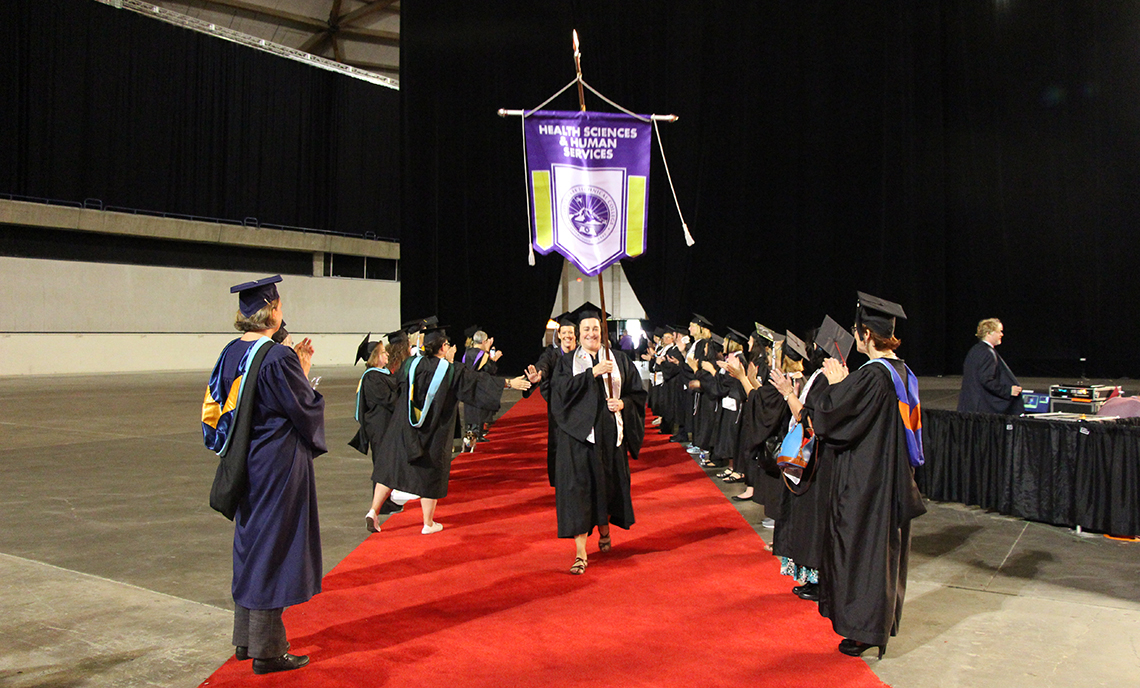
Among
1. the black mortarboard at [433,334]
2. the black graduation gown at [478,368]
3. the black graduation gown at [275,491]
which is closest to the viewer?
the black graduation gown at [275,491]

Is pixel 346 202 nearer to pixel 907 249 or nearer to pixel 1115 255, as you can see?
pixel 907 249

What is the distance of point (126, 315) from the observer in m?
23.5

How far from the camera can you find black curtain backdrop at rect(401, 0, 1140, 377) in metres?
15.8

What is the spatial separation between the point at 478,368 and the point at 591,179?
2970 millimetres

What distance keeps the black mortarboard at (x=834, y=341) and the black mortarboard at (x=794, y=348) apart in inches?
23.5

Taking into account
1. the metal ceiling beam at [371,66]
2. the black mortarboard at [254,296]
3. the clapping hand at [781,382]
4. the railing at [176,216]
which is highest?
the metal ceiling beam at [371,66]

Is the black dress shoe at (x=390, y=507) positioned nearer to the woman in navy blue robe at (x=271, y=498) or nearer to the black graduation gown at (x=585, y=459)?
the black graduation gown at (x=585, y=459)

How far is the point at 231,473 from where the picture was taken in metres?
3.29

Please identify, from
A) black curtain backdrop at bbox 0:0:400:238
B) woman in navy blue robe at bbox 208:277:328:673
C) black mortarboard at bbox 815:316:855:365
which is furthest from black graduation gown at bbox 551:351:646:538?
black curtain backdrop at bbox 0:0:400:238

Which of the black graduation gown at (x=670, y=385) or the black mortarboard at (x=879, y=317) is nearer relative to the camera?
the black mortarboard at (x=879, y=317)

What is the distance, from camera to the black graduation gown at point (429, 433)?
5707mm

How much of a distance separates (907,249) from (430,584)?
14761 millimetres

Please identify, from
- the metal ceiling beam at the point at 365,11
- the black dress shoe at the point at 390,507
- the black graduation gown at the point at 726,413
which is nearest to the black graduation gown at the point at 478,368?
the black dress shoe at the point at 390,507

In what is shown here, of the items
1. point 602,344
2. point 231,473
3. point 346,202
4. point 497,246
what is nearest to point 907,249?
point 497,246
